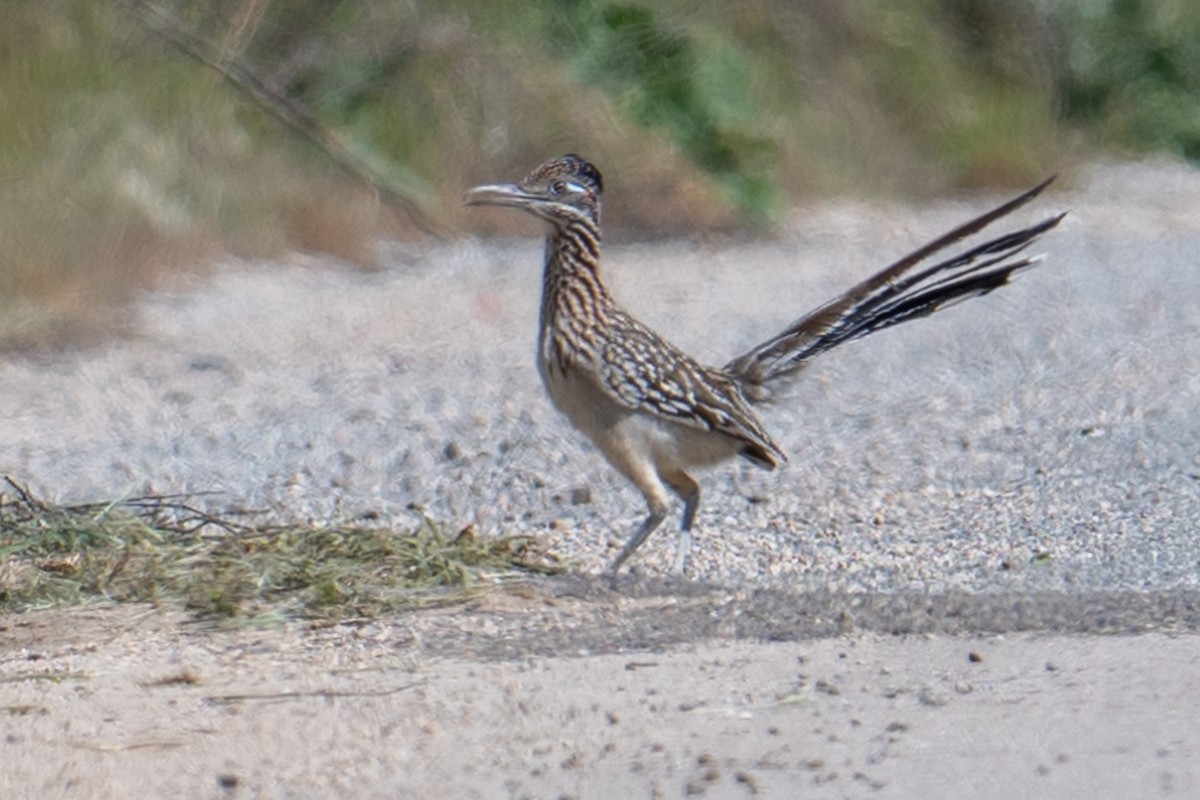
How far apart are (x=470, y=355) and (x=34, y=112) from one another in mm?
4292

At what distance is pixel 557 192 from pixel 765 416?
2.46m

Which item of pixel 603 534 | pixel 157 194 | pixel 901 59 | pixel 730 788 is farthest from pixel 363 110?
pixel 730 788

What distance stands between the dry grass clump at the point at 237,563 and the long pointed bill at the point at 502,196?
3.30ft

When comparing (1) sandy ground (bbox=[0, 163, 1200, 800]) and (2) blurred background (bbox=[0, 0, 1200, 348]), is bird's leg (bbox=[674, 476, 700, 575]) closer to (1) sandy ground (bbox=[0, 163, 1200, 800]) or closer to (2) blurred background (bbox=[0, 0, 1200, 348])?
(1) sandy ground (bbox=[0, 163, 1200, 800])

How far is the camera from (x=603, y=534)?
7.21 meters

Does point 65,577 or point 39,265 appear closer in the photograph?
point 65,577

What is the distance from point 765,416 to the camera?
30.1 feet

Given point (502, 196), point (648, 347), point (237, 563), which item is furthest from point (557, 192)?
point (237, 563)

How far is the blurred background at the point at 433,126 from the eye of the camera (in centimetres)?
1261

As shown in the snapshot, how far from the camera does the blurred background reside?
1261 centimetres

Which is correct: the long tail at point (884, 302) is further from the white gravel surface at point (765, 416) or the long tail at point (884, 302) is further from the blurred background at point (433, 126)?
the blurred background at point (433, 126)

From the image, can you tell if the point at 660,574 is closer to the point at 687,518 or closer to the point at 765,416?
the point at 687,518

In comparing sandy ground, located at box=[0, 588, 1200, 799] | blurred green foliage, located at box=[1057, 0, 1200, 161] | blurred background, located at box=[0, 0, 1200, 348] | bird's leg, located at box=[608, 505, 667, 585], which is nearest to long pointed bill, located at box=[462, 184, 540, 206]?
bird's leg, located at box=[608, 505, 667, 585]

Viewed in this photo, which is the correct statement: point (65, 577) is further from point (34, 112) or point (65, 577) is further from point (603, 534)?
point (34, 112)
